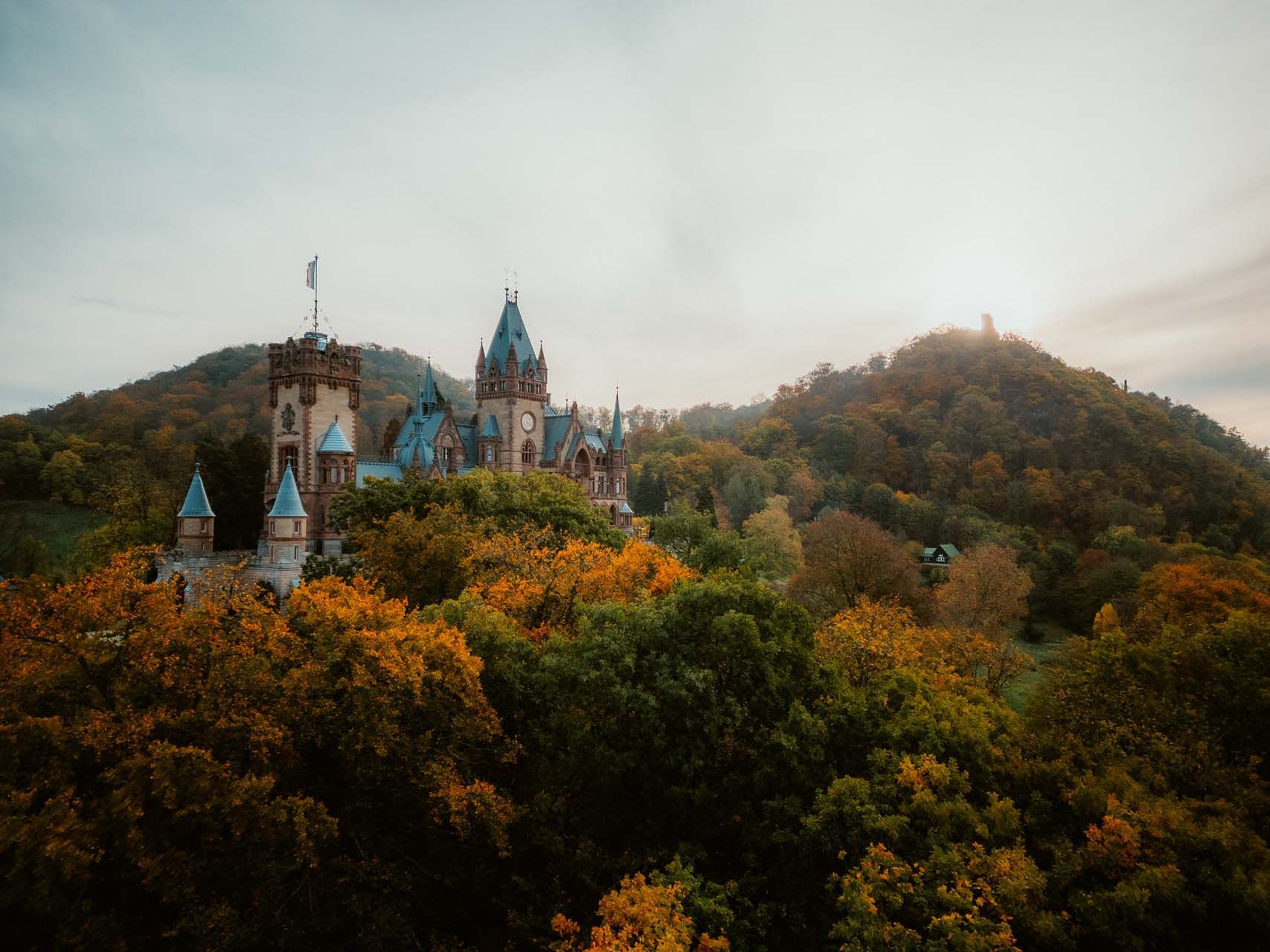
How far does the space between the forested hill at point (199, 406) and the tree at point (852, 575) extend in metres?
43.3

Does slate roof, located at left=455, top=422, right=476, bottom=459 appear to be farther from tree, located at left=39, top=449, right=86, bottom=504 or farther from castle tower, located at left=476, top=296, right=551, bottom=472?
tree, located at left=39, top=449, right=86, bottom=504

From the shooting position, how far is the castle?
1133 inches

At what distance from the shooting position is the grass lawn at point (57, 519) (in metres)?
56.2

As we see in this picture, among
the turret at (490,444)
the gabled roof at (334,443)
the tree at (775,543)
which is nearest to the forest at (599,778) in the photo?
the gabled roof at (334,443)

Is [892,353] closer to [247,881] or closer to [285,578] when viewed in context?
[285,578]

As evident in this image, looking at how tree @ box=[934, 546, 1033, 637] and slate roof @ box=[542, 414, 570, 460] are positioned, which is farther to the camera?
slate roof @ box=[542, 414, 570, 460]

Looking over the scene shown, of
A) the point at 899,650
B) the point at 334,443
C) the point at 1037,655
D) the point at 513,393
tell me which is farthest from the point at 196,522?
the point at 1037,655

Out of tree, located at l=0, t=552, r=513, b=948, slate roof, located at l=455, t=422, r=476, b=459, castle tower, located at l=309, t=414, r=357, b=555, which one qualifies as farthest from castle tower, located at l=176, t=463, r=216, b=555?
slate roof, located at l=455, t=422, r=476, b=459

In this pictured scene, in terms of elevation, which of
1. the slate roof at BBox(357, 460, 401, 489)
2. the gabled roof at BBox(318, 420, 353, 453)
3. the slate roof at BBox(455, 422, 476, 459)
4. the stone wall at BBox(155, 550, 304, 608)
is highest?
the slate roof at BBox(455, 422, 476, 459)

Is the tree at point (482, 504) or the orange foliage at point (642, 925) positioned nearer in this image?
the orange foliage at point (642, 925)

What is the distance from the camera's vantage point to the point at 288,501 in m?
28.7

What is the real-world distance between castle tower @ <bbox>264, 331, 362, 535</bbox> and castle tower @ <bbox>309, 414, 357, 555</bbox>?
0.19 meters

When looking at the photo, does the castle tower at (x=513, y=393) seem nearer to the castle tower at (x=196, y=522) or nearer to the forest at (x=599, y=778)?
the castle tower at (x=196, y=522)

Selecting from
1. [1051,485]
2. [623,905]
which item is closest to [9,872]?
[623,905]
